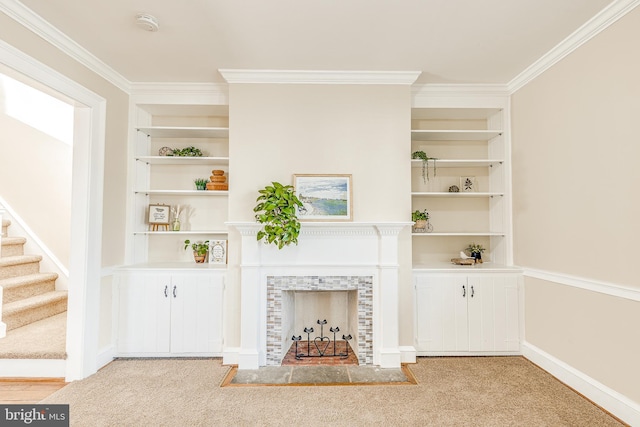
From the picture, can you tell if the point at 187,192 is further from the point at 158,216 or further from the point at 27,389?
the point at 27,389

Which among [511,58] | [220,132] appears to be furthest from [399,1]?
[220,132]

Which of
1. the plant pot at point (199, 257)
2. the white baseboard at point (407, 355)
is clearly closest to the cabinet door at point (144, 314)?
the plant pot at point (199, 257)

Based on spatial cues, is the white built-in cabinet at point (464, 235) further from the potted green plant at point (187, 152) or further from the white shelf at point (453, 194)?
the potted green plant at point (187, 152)

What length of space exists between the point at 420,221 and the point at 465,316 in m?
1.05

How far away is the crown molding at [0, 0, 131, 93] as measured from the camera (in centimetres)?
224

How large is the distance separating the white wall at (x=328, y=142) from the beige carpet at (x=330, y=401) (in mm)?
733

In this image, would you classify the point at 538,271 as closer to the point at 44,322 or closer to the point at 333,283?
the point at 333,283

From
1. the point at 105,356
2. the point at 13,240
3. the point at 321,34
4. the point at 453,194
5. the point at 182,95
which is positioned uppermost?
the point at 321,34

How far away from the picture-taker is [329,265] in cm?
315

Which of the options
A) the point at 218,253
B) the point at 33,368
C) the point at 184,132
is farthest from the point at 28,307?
the point at 184,132

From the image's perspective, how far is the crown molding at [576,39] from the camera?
224 centimetres

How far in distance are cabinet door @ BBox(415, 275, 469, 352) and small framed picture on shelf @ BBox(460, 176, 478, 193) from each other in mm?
1091

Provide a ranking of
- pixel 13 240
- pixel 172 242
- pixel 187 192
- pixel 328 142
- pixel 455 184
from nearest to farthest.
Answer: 1. pixel 328 142
2. pixel 187 192
3. pixel 172 242
4. pixel 455 184
5. pixel 13 240

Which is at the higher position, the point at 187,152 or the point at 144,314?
the point at 187,152
